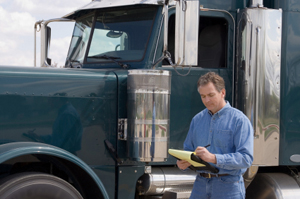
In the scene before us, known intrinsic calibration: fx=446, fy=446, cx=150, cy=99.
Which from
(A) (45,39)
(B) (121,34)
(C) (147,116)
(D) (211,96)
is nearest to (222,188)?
(D) (211,96)

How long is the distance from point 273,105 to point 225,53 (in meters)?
0.71

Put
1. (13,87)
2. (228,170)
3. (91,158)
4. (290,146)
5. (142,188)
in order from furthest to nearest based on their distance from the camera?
(290,146), (142,188), (91,158), (13,87), (228,170)

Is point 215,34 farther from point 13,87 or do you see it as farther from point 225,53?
point 13,87

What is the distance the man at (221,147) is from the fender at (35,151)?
0.92 meters

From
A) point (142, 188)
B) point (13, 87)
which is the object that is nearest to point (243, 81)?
point (142, 188)

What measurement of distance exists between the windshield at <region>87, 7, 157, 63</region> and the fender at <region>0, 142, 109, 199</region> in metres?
1.24

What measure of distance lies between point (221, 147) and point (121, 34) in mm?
1979

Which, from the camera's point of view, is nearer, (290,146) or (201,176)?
(201,176)

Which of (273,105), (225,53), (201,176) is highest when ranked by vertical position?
(225,53)

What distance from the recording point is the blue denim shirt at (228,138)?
2781mm

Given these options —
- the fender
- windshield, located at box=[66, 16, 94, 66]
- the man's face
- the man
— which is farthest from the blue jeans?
windshield, located at box=[66, 16, 94, 66]

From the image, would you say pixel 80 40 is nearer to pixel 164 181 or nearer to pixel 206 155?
pixel 164 181

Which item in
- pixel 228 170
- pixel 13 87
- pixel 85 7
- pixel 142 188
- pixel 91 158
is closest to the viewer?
pixel 228 170

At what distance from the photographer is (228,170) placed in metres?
2.89
